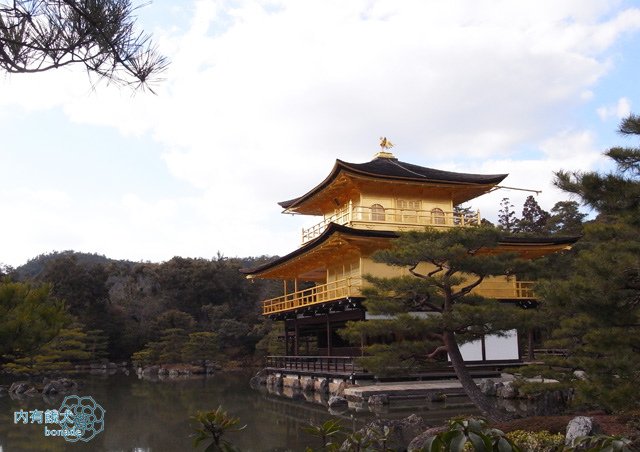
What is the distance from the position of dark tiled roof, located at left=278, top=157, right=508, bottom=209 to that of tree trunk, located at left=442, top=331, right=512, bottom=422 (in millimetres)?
9195

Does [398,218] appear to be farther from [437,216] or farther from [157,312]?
[157,312]

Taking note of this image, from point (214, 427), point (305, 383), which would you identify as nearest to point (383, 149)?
point (305, 383)

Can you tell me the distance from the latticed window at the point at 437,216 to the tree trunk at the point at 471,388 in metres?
10.1

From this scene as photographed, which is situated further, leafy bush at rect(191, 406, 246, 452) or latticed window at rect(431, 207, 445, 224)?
latticed window at rect(431, 207, 445, 224)

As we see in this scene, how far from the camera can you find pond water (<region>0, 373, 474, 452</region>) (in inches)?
417

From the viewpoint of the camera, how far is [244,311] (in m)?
44.9

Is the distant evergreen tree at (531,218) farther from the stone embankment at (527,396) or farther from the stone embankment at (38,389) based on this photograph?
the stone embankment at (38,389)

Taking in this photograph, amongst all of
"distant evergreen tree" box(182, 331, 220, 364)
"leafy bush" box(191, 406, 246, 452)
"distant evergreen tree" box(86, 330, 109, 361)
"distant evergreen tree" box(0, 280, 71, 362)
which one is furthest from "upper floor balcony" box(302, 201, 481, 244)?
"distant evergreen tree" box(86, 330, 109, 361)

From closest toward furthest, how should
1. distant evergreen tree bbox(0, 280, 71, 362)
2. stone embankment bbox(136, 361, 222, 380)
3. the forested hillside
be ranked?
distant evergreen tree bbox(0, 280, 71, 362), stone embankment bbox(136, 361, 222, 380), the forested hillside

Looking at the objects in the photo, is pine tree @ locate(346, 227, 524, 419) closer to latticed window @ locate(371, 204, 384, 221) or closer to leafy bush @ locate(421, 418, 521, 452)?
latticed window @ locate(371, 204, 384, 221)

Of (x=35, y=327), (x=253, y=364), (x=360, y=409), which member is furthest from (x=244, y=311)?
→ (x=35, y=327)

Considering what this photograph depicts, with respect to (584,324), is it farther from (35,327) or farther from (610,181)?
(35,327)

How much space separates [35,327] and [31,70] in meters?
7.15

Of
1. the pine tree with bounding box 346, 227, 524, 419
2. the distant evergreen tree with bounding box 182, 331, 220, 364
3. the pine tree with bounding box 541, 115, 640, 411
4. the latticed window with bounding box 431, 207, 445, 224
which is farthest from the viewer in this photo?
the distant evergreen tree with bounding box 182, 331, 220, 364
